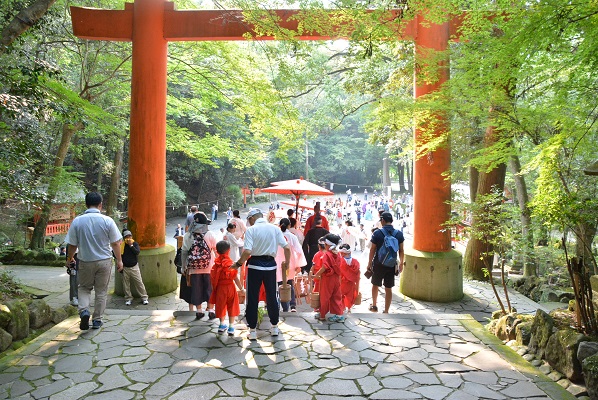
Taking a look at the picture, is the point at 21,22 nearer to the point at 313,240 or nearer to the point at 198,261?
the point at 198,261

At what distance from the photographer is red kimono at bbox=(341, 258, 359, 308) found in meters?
6.30

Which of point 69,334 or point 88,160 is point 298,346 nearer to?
point 69,334

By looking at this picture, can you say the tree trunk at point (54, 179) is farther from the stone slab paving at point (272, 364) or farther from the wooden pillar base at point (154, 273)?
the stone slab paving at point (272, 364)

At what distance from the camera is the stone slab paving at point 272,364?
3.91 meters

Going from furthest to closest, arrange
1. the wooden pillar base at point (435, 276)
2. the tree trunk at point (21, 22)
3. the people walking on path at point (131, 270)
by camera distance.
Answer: the wooden pillar base at point (435, 276) < the people walking on path at point (131, 270) < the tree trunk at point (21, 22)

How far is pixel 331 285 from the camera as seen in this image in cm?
604

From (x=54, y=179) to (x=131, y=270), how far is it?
617 cm

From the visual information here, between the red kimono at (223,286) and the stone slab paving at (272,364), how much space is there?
376 mm

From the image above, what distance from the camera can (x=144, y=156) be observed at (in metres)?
8.52

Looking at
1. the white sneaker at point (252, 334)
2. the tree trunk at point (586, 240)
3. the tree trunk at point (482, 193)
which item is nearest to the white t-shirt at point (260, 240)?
the white sneaker at point (252, 334)

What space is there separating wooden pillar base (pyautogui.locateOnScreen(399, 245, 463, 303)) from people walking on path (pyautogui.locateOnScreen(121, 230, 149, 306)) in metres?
5.08

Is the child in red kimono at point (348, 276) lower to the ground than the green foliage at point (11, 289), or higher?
higher

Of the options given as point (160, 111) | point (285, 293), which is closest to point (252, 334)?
point (285, 293)

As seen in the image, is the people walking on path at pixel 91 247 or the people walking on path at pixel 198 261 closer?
the people walking on path at pixel 91 247
